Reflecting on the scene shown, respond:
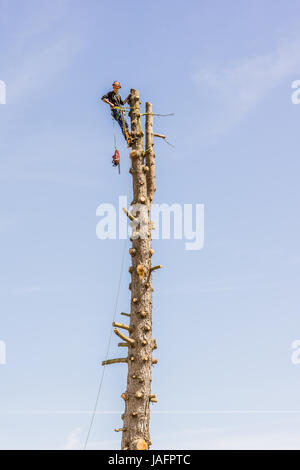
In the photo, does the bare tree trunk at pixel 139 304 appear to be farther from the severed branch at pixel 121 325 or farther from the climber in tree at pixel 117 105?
the climber in tree at pixel 117 105

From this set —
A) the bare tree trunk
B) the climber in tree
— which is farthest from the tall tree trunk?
the climber in tree

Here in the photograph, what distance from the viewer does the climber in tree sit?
53.6 ft

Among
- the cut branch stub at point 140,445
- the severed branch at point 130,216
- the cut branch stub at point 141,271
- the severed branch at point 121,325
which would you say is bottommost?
the cut branch stub at point 140,445

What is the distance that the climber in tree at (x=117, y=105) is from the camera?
53.6ft

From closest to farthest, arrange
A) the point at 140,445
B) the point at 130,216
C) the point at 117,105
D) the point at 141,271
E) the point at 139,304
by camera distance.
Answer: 1. the point at 140,445
2. the point at 139,304
3. the point at 141,271
4. the point at 130,216
5. the point at 117,105

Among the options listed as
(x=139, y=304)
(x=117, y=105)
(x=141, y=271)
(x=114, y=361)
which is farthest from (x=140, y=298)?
(x=117, y=105)

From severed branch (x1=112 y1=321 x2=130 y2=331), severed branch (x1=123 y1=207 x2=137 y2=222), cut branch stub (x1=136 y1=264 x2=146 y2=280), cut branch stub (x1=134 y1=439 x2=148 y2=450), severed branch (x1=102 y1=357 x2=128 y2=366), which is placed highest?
severed branch (x1=123 y1=207 x2=137 y2=222)

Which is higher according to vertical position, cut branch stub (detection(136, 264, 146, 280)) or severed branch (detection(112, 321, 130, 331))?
cut branch stub (detection(136, 264, 146, 280))

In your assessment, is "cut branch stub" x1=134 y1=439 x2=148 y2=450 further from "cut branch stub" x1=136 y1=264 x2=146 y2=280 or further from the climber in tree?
the climber in tree

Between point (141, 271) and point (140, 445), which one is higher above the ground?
point (141, 271)

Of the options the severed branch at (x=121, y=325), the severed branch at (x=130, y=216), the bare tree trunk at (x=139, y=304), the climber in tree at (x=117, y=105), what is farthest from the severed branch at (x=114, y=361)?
the climber in tree at (x=117, y=105)

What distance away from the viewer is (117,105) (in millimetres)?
16500

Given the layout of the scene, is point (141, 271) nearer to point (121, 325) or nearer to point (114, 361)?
point (121, 325)
